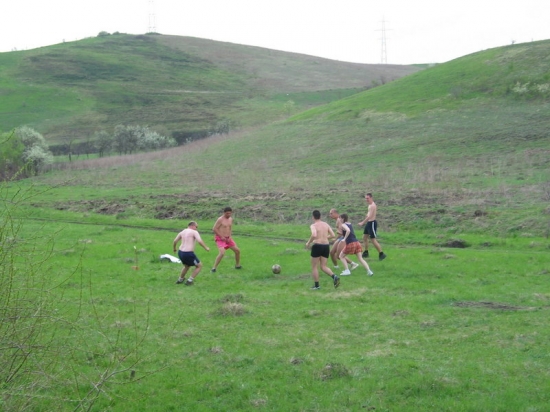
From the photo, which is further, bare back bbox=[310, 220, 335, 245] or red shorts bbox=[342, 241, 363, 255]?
red shorts bbox=[342, 241, 363, 255]

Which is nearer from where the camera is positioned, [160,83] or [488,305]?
[488,305]

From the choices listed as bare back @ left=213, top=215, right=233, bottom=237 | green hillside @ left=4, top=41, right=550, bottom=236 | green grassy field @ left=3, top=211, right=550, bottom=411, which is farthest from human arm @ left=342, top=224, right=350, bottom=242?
green hillside @ left=4, top=41, right=550, bottom=236

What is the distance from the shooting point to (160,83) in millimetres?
131000

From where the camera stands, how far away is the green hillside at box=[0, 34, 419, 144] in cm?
10688

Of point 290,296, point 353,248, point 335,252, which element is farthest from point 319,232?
point 335,252

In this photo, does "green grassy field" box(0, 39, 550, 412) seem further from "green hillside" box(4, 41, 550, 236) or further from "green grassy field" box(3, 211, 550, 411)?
"green hillside" box(4, 41, 550, 236)

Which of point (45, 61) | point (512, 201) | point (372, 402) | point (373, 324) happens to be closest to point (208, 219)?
point (512, 201)

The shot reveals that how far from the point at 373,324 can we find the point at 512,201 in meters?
22.1

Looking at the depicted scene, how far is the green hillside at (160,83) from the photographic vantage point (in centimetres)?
10688

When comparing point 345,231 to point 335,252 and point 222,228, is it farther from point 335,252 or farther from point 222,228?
point 222,228

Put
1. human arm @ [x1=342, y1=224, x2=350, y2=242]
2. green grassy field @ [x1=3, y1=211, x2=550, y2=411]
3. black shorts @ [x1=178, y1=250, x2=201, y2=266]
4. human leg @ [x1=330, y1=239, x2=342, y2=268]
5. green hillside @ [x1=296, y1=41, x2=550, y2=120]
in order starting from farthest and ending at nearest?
green hillside @ [x1=296, y1=41, x2=550, y2=120] → human leg @ [x1=330, y1=239, x2=342, y2=268] → human arm @ [x1=342, y1=224, x2=350, y2=242] → black shorts @ [x1=178, y1=250, x2=201, y2=266] → green grassy field @ [x1=3, y1=211, x2=550, y2=411]

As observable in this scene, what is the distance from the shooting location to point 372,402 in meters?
9.70

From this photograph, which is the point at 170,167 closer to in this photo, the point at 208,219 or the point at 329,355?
the point at 208,219

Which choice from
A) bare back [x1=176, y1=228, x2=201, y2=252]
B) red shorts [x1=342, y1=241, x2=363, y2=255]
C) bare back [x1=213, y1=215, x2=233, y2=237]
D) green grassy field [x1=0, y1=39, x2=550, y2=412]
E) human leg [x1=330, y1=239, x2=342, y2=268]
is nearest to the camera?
green grassy field [x1=0, y1=39, x2=550, y2=412]
